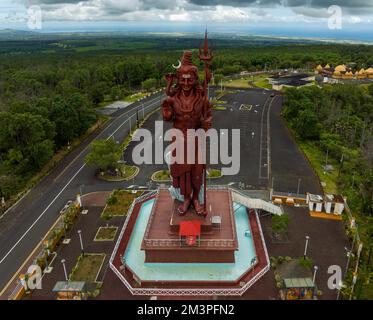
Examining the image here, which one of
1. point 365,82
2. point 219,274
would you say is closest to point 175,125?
point 219,274

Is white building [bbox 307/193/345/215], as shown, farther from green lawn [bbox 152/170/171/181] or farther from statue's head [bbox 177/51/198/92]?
statue's head [bbox 177/51/198/92]

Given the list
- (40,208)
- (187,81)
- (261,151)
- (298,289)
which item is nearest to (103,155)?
(40,208)

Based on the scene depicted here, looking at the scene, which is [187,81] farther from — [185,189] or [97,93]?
[97,93]

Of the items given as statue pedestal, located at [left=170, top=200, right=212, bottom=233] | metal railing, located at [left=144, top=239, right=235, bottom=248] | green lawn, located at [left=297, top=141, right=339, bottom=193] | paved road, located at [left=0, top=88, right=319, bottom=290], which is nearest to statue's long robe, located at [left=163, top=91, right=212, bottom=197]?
statue pedestal, located at [left=170, top=200, right=212, bottom=233]

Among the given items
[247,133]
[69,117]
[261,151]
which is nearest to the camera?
[261,151]

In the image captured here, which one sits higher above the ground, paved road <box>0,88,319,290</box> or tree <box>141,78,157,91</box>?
tree <box>141,78,157,91</box>

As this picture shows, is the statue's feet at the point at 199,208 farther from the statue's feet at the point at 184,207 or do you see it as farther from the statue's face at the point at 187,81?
the statue's face at the point at 187,81

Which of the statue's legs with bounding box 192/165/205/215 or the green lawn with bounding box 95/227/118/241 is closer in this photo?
the statue's legs with bounding box 192/165/205/215
